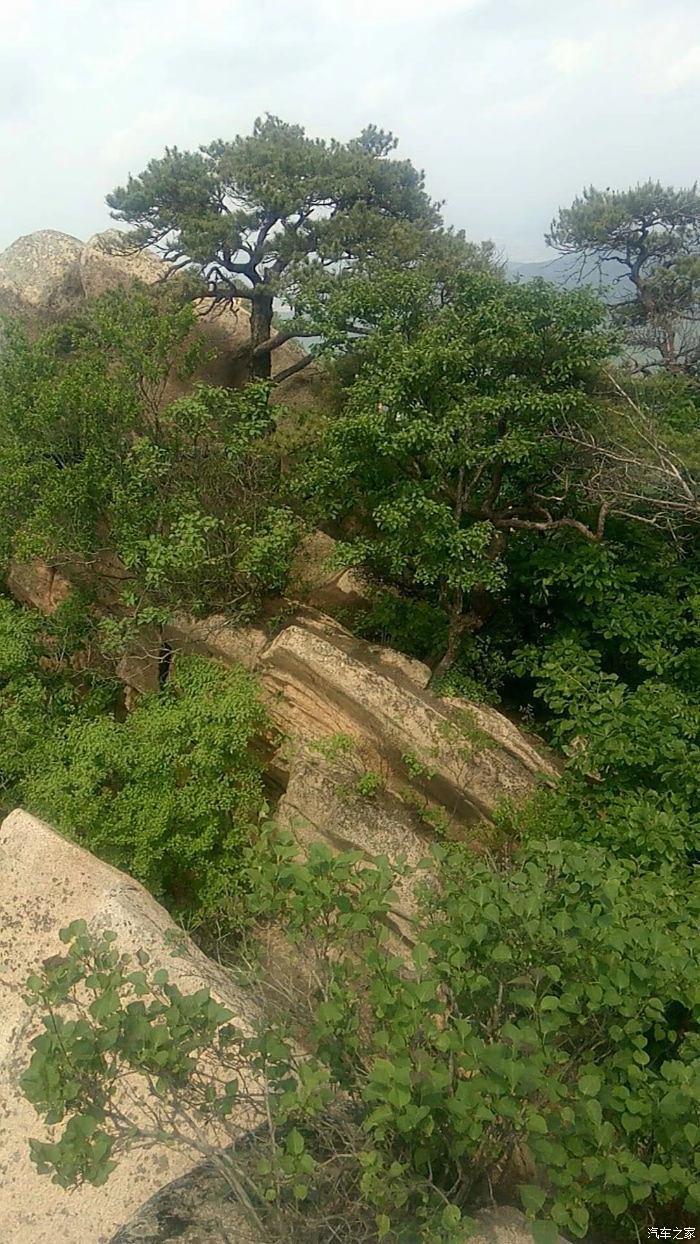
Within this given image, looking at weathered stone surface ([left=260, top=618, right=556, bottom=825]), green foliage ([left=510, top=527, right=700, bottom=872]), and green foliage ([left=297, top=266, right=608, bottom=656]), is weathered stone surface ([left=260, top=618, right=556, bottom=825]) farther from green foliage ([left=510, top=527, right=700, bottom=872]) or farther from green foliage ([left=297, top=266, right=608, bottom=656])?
green foliage ([left=297, top=266, right=608, bottom=656])

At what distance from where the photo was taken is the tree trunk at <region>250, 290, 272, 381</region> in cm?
1373

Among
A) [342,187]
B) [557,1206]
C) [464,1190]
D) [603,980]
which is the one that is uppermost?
[342,187]

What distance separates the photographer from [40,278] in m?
16.2

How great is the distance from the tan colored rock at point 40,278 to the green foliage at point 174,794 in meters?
9.84

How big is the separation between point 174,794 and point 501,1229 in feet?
20.5

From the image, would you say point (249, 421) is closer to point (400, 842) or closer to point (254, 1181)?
point (400, 842)

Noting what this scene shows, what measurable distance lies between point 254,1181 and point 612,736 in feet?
18.0

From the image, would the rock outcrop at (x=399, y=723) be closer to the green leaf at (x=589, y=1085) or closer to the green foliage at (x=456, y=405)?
the green foliage at (x=456, y=405)

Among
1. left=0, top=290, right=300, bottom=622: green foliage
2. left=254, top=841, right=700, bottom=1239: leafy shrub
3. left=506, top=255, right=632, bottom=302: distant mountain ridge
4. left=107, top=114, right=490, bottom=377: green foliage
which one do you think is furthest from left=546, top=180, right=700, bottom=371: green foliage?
left=254, top=841, right=700, bottom=1239: leafy shrub

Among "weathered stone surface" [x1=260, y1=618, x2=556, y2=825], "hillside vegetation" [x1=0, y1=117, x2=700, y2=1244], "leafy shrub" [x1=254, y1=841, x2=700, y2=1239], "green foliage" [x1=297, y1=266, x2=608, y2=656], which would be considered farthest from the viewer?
"weathered stone surface" [x1=260, y1=618, x2=556, y2=825]

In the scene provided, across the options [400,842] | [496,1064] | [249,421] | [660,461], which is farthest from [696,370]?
[496,1064]

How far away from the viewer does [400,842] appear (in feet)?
31.2

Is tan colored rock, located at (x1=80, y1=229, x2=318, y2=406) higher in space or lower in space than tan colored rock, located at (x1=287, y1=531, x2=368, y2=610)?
higher

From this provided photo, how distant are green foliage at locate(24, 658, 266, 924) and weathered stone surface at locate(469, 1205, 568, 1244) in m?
5.14
